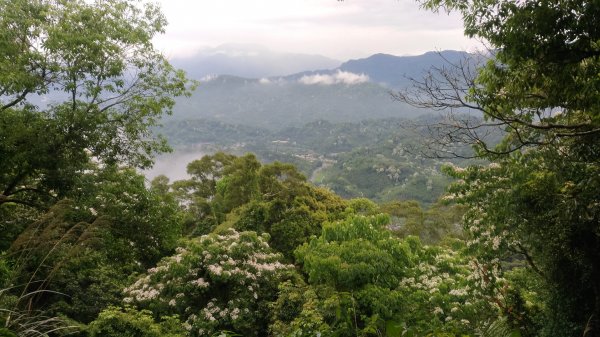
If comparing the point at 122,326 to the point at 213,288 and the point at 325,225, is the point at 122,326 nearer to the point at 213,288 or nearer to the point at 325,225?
the point at 213,288

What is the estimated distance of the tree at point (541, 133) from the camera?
4434 millimetres

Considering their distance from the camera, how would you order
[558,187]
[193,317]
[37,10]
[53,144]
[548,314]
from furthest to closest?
[193,317] → [37,10] → [53,144] → [548,314] → [558,187]

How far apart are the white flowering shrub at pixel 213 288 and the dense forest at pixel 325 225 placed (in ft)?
0.15

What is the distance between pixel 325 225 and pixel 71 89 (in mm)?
6804

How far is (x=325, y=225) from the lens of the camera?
1157 centimetres

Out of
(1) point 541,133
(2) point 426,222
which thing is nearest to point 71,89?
(1) point 541,133

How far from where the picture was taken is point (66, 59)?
332 inches

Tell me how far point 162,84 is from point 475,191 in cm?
725

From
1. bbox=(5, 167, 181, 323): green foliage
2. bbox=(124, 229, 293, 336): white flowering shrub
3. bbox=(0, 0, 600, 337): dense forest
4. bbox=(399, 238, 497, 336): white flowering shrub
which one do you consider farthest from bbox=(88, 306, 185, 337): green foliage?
bbox=(399, 238, 497, 336): white flowering shrub

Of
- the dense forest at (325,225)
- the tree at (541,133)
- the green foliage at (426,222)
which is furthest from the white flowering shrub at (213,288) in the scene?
the green foliage at (426,222)

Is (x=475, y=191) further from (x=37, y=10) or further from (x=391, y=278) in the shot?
(x=37, y=10)

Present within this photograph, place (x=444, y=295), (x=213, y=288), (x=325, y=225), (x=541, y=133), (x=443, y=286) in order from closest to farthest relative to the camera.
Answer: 1. (x=541, y=133)
2. (x=444, y=295)
3. (x=443, y=286)
4. (x=213, y=288)
5. (x=325, y=225)

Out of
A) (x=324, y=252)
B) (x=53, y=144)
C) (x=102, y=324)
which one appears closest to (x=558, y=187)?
(x=324, y=252)

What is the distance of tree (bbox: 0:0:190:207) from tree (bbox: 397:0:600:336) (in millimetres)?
6349
